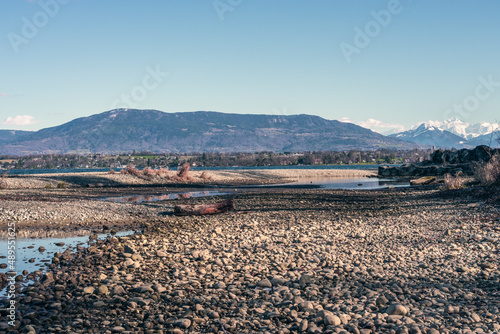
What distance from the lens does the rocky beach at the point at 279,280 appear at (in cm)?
683

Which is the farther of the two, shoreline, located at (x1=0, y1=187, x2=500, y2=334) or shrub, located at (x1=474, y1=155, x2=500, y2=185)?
shrub, located at (x1=474, y1=155, x2=500, y2=185)

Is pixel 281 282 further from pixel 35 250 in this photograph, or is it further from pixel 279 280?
pixel 35 250

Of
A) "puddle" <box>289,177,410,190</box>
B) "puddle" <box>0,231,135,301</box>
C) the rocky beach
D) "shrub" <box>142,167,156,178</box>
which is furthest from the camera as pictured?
"shrub" <box>142,167,156,178</box>

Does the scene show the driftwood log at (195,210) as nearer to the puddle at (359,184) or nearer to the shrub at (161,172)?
the puddle at (359,184)

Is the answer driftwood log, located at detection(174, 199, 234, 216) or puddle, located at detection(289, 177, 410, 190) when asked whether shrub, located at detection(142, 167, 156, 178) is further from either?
driftwood log, located at detection(174, 199, 234, 216)

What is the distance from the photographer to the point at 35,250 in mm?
12852

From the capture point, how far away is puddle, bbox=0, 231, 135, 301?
425 inches

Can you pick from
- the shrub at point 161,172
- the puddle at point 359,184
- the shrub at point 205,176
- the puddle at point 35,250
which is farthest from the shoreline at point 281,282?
the shrub at point 205,176

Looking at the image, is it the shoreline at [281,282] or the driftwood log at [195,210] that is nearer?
the shoreline at [281,282]

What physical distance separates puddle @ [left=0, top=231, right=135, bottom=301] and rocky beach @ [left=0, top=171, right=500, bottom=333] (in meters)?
0.47

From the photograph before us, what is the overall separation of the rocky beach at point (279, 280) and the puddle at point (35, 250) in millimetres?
467

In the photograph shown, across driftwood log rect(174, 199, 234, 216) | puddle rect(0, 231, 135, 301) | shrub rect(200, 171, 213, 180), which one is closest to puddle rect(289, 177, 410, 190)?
shrub rect(200, 171, 213, 180)

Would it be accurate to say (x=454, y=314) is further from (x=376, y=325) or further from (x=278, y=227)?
(x=278, y=227)

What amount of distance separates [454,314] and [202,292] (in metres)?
4.35
